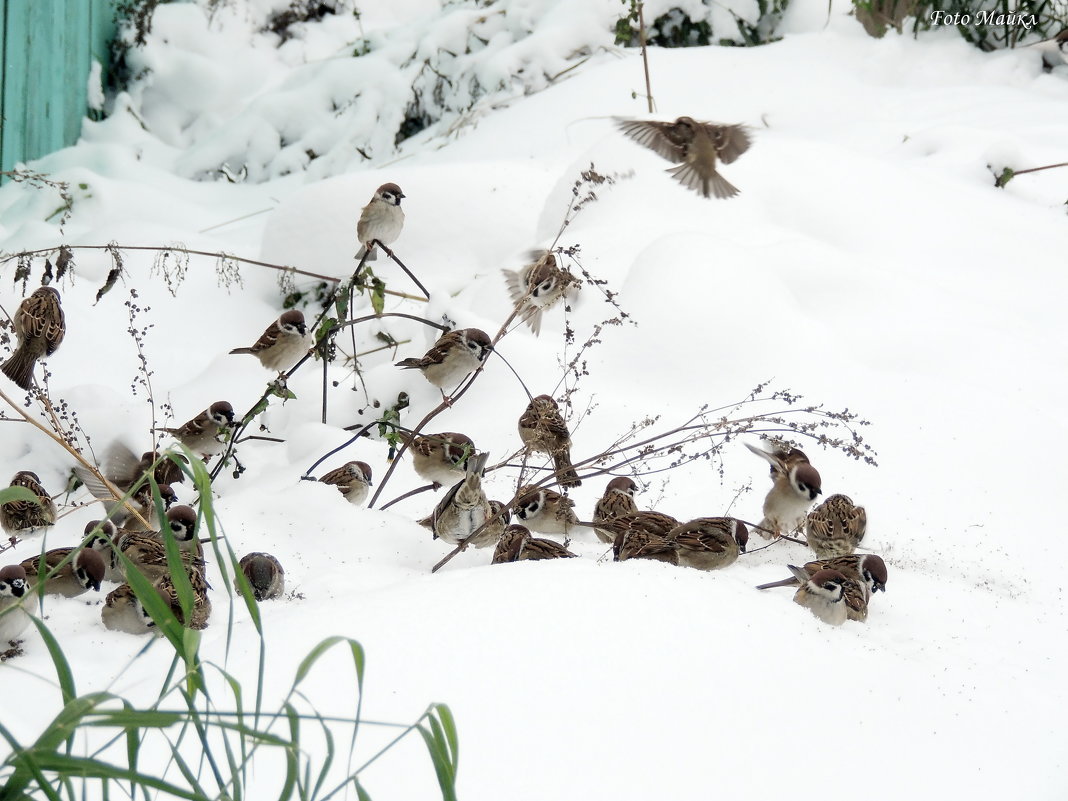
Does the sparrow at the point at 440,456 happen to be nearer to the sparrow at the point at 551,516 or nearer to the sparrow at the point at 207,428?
the sparrow at the point at 551,516

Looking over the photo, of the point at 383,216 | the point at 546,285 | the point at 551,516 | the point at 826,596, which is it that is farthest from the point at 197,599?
the point at 383,216

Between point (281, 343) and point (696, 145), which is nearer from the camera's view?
point (281, 343)

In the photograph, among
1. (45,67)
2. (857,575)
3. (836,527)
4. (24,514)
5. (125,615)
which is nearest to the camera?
(125,615)

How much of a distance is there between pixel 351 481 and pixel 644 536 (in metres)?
1.28

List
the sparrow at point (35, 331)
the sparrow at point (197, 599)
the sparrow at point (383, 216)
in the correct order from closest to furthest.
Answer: the sparrow at point (197, 599)
the sparrow at point (35, 331)
the sparrow at point (383, 216)

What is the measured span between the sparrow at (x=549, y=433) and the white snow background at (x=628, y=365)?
26 centimetres

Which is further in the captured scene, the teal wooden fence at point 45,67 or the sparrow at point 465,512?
the teal wooden fence at point 45,67

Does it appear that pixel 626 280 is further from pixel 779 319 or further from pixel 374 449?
pixel 374 449

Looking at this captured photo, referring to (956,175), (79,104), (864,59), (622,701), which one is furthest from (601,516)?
(79,104)

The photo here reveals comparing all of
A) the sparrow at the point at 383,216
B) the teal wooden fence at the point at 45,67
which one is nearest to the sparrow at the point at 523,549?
the sparrow at the point at 383,216

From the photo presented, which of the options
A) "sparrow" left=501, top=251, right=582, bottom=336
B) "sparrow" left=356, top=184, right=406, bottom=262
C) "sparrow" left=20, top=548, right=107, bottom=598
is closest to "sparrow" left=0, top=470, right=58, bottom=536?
"sparrow" left=20, top=548, right=107, bottom=598

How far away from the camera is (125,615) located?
3014mm

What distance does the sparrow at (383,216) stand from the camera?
550cm

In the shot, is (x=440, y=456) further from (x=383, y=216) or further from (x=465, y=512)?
(x=383, y=216)
